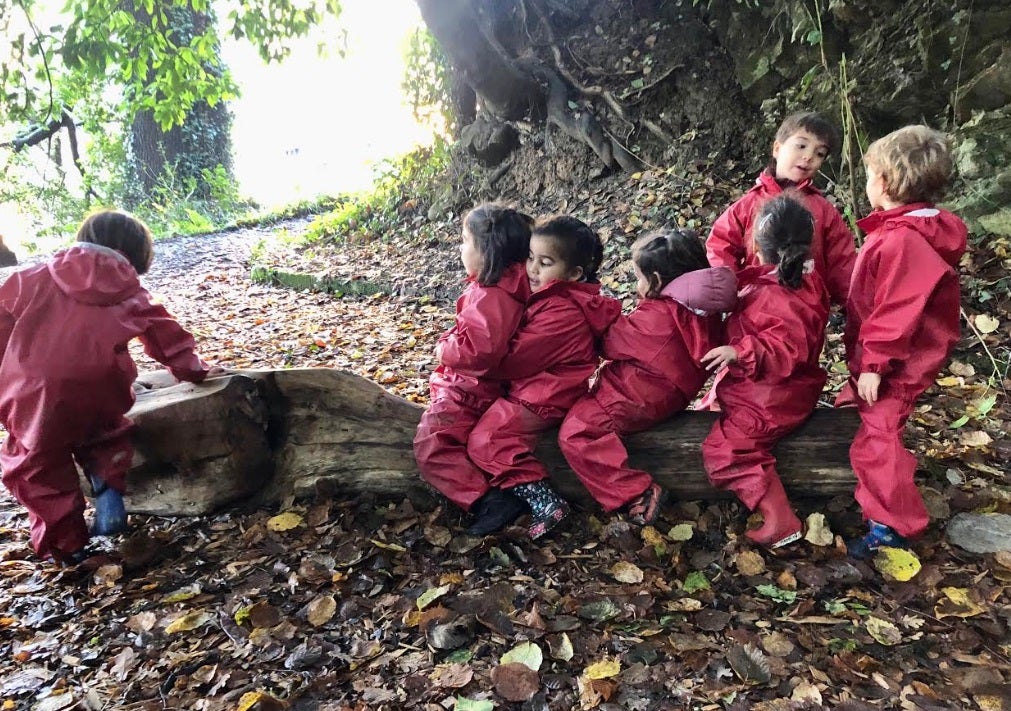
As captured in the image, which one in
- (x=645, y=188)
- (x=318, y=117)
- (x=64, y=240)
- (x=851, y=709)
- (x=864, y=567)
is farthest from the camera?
(x=318, y=117)

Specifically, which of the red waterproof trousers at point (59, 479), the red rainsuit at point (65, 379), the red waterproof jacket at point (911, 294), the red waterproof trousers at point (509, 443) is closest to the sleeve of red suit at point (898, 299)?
the red waterproof jacket at point (911, 294)

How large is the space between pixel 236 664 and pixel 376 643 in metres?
0.49

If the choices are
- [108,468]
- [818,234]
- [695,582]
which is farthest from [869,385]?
[108,468]

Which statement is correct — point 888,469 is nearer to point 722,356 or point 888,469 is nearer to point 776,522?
point 776,522

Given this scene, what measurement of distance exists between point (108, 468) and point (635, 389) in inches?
97.2

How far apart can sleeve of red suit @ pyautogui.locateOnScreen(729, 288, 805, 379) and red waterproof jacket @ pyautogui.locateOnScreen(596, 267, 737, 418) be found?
0.20 m

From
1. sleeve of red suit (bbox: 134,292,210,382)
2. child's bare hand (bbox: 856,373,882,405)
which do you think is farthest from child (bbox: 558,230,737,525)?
sleeve of red suit (bbox: 134,292,210,382)

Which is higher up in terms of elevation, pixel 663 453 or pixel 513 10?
pixel 513 10

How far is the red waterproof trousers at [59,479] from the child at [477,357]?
1411 millimetres

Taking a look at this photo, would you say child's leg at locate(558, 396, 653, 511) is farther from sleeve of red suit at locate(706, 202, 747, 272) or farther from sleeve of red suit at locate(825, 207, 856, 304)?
sleeve of red suit at locate(825, 207, 856, 304)

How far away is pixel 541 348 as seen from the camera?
3021 millimetres

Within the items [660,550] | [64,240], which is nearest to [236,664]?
[660,550]

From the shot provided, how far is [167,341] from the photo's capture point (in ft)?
10.5

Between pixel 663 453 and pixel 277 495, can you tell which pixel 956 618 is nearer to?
pixel 663 453
